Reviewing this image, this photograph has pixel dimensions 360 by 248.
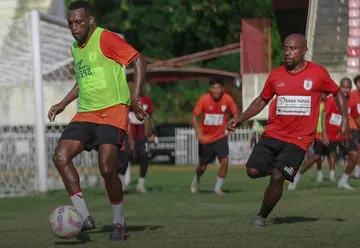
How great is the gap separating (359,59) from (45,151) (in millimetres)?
19446

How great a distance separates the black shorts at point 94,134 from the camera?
32.7 ft

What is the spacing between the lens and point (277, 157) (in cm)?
1133

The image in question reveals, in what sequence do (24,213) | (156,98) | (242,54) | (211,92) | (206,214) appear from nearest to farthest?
(206,214)
(24,213)
(211,92)
(242,54)
(156,98)

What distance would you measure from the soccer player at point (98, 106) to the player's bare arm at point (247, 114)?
1478 millimetres

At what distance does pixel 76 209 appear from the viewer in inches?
391

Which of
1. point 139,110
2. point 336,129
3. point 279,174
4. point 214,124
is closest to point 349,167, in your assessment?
point 336,129

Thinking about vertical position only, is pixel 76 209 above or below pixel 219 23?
below

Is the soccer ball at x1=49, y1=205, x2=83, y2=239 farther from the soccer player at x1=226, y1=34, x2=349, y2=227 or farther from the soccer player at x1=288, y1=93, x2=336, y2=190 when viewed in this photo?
the soccer player at x1=288, y1=93, x2=336, y2=190

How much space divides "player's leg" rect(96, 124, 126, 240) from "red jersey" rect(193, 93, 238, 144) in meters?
8.24

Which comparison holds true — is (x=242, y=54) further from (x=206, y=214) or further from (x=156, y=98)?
(x=206, y=214)

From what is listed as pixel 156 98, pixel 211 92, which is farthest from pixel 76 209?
pixel 156 98

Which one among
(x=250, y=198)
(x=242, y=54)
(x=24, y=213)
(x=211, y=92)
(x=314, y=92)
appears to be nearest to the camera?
(x=314, y=92)

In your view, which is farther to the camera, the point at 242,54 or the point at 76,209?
the point at 242,54

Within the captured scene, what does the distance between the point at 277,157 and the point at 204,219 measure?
151 cm
